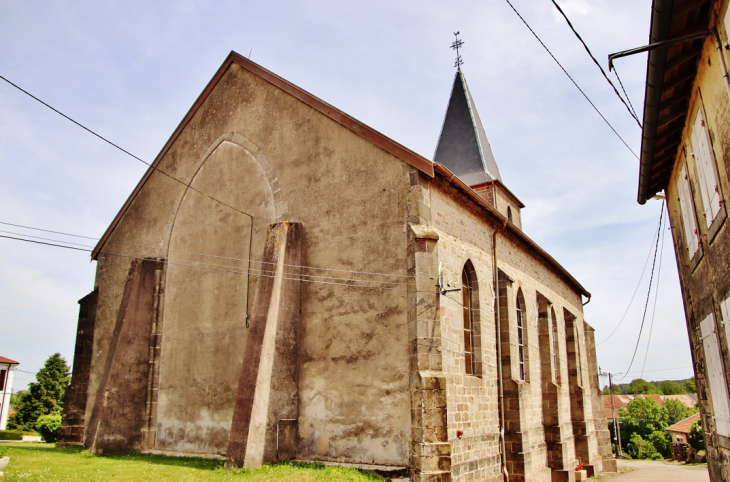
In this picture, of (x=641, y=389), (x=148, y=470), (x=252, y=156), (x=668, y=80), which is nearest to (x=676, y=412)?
(x=641, y=389)

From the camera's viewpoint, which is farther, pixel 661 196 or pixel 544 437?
pixel 544 437

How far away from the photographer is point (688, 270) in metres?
10.7

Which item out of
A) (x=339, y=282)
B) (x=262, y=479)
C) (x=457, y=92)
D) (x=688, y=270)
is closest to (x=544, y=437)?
(x=688, y=270)

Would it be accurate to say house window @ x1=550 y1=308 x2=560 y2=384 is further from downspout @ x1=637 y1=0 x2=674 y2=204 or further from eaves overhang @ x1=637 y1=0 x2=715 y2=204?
downspout @ x1=637 y1=0 x2=674 y2=204

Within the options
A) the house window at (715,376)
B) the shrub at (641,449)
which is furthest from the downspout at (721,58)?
the shrub at (641,449)

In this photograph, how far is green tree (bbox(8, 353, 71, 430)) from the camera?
35.1m

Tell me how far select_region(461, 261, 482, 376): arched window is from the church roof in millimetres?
9966

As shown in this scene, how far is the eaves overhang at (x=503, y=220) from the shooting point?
36.6ft

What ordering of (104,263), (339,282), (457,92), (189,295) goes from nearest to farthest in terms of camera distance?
(339,282)
(189,295)
(104,263)
(457,92)

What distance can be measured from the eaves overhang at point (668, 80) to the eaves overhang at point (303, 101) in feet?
12.9

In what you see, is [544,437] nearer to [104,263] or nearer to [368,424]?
[368,424]

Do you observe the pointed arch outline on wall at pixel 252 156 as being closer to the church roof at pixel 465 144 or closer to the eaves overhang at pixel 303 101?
the eaves overhang at pixel 303 101

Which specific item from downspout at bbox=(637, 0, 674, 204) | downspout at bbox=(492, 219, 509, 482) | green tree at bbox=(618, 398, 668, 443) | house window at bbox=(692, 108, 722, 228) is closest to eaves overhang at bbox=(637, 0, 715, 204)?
downspout at bbox=(637, 0, 674, 204)

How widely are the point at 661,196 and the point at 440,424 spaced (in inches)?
275
